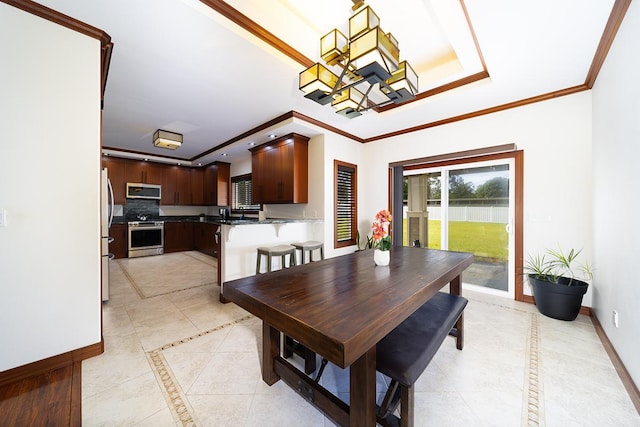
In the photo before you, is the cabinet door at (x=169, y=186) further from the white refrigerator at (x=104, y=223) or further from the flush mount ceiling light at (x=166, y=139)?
the white refrigerator at (x=104, y=223)

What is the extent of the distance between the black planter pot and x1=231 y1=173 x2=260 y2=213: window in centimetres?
513

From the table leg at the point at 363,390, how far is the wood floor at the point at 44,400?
1494 millimetres

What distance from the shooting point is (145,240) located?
5.75 meters

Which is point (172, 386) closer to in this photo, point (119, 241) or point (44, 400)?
point (44, 400)

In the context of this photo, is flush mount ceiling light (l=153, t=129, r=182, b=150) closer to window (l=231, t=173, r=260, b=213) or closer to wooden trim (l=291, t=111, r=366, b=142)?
window (l=231, t=173, r=260, b=213)

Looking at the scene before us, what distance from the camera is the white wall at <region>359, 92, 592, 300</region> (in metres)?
2.64

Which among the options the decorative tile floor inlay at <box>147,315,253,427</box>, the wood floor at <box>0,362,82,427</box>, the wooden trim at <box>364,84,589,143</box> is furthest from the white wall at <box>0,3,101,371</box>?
the wooden trim at <box>364,84,589,143</box>

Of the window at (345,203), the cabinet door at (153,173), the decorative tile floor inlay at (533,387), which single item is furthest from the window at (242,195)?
the decorative tile floor inlay at (533,387)

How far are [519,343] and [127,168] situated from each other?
7.53 meters

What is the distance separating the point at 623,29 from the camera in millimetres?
1674

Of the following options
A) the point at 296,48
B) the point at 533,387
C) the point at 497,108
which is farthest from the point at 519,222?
the point at 296,48

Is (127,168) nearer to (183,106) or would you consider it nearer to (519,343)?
(183,106)

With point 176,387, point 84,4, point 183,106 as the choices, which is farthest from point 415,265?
point 183,106

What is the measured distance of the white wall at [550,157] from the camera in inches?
104
